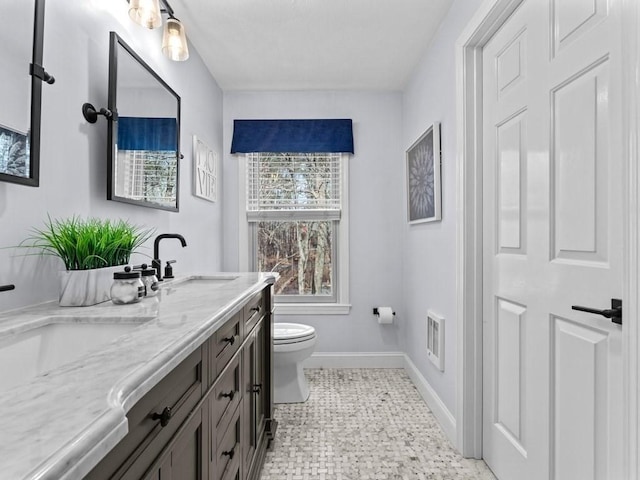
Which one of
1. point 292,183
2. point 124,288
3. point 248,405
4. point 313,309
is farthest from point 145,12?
point 313,309

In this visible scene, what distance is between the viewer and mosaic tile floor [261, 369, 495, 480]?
1.78m

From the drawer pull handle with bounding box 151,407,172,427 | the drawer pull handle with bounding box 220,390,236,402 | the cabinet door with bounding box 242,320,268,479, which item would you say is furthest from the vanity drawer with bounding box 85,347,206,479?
the cabinet door with bounding box 242,320,268,479

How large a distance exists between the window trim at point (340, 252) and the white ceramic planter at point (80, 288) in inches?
83.0

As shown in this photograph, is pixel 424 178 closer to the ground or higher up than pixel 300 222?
higher up

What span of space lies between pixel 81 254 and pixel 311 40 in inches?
78.5

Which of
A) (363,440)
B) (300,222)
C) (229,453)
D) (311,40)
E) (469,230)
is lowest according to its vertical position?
(363,440)

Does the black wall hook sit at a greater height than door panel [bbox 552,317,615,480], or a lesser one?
greater

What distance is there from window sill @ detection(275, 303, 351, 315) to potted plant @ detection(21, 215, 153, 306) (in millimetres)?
2082

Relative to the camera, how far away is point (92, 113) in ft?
4.53

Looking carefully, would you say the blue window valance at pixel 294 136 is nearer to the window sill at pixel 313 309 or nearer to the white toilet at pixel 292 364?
the window sill at pixel 313 309

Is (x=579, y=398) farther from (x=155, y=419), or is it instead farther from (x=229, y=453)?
(x=155, y=419)

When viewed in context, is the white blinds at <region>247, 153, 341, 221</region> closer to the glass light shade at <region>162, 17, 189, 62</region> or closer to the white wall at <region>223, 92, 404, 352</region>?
the white wall at <region>223, 92, 404, 352</region>

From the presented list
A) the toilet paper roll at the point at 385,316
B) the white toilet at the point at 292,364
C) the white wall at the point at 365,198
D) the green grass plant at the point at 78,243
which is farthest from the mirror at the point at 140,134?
the toilet paper roll at the point at 385,316

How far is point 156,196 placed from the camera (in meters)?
1.86
